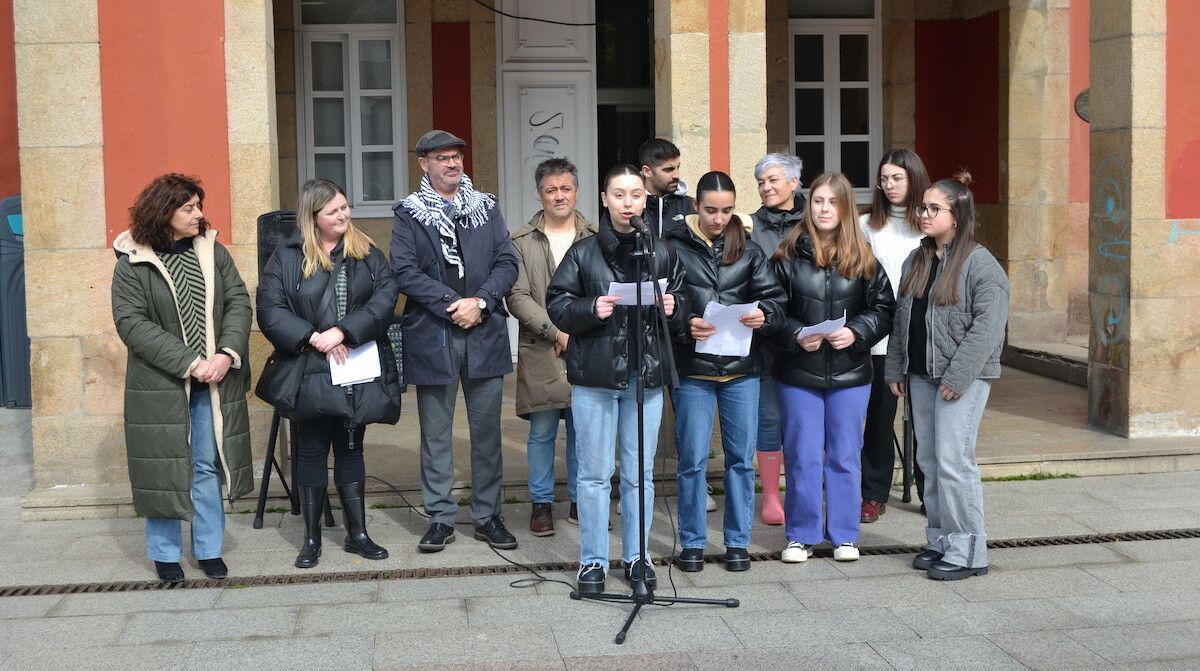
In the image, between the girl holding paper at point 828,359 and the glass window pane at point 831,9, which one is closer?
the girl holding paper at point 828,359

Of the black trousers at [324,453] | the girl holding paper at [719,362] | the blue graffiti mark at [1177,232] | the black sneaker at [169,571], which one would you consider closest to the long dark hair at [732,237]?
the girl holding paper at [719,362]

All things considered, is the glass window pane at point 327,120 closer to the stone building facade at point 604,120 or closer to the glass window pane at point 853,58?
the stone building facade at point 604,120

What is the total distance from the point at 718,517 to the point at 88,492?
10.5 ft

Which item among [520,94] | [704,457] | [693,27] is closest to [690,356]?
[704,457]

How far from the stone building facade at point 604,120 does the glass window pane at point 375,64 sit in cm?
2

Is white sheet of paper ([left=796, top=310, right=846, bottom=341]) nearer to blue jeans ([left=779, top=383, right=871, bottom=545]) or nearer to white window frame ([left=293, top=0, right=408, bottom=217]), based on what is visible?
blue jeans ([left=779, top=383, right=871, bottom=545])

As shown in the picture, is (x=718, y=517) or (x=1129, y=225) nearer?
(x=718, y=517)

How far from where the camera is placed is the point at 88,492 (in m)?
7.50

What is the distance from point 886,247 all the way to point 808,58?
5835mm

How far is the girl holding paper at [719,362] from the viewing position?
6051 mm

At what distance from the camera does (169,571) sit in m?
6.28

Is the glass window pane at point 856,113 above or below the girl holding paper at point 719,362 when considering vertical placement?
above

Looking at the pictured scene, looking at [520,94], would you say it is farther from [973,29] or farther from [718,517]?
[718,517]

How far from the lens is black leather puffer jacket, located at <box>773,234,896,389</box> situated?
6262mm
